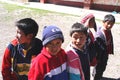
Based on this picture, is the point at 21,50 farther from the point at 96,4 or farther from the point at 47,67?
the point at 96,4

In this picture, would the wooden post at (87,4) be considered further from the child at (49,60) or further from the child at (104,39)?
the child at (49,60)

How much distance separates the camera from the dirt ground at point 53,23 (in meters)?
7.10

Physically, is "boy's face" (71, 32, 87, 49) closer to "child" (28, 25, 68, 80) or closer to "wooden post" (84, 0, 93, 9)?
"child" (28, 25, 68, 80)

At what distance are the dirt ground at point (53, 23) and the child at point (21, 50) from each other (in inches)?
133

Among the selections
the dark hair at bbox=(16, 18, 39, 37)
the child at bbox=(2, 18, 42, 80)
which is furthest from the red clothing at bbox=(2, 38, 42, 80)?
the dark hair at bbox=(16, 18, 39, 37)

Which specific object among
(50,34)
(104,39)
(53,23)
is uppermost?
(50,34)

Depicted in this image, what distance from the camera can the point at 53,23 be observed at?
12250mm

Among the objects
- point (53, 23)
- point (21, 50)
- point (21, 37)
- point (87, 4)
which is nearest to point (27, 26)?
point (21, 37)

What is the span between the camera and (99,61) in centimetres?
540

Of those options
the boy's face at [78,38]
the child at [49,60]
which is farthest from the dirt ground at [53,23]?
the child at [49,60]

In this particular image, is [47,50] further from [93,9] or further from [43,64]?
[93,9]

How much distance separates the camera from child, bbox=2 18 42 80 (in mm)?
3271

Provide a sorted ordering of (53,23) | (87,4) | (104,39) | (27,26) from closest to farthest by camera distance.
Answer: (27,26) < (104,39) < (53,23) < (87,4)

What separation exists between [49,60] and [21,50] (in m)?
0.56
